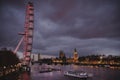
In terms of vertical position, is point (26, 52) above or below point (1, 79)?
above

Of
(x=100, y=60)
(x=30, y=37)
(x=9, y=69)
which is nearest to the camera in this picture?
(x=9, y=69)

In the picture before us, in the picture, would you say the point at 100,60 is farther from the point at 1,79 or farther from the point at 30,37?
the point at 1,79

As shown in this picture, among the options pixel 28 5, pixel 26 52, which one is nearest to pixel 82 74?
pixel 26 52

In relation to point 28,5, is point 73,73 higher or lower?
lower

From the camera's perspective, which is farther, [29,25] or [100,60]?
[100,60]

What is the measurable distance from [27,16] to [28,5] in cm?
339

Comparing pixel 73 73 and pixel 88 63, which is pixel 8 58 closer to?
pixel 73 73

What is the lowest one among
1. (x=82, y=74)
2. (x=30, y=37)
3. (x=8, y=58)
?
(x=82, y=74)

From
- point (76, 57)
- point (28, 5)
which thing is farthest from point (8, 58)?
point (76, 57)

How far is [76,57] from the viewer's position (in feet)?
648

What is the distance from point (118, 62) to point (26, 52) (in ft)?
347

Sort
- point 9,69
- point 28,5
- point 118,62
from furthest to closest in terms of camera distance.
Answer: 1. point 118,62
2. point 28,5
3. point 9,69

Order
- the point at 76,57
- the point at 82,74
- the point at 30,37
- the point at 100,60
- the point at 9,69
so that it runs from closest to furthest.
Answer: the point at 9,69 → the point at 82,74 → the point at 30,37 → the point at 100,60 → the point at 76,57

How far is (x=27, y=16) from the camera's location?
62656 millimetres
